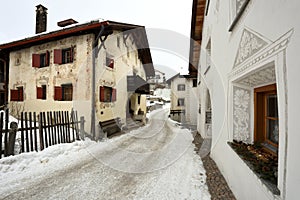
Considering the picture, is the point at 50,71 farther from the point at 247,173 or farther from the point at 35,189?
the point at 247,173

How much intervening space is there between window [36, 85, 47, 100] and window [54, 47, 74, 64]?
76.8 inches

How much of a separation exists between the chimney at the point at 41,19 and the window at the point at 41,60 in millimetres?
3724

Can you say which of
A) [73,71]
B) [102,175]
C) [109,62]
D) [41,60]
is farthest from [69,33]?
[102,175]

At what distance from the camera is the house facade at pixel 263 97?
1465mm

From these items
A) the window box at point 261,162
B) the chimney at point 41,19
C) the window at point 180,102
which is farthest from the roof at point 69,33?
the window at point 180,102

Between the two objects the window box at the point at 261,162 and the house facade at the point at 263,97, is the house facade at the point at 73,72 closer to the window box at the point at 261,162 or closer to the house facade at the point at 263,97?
the house facade at the point at 263,97

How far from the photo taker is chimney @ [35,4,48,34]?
12.3 meters

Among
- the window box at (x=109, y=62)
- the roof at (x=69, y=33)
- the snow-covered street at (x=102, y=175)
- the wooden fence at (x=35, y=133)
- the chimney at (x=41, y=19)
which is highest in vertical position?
the chimney at (x=41, y=19)

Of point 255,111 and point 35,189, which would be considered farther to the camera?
point 35,189

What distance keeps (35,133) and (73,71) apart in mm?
4454

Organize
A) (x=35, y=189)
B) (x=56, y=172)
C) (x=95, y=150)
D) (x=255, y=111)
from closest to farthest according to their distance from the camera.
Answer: (x=255, y=111) → (x=35, y=189) → (x=56, y=172) → (x=95, y=150)

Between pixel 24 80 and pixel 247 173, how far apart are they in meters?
12.9

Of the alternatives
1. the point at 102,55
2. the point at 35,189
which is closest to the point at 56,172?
the point at 35,189

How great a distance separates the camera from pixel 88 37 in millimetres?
8742
